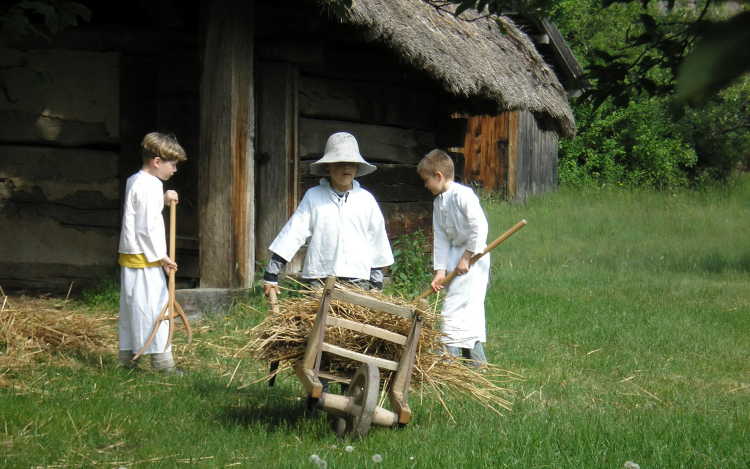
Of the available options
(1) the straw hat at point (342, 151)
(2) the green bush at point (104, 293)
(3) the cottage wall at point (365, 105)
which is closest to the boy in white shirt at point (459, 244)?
(1) the straw hat at point (342, 151)

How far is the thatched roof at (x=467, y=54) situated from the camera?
18.6ft

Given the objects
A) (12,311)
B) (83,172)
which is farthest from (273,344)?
(83,172)

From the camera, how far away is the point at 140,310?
→ 428cm

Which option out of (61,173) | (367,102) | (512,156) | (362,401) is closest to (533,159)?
(512,156)

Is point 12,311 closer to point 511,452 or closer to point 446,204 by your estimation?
point 446,204

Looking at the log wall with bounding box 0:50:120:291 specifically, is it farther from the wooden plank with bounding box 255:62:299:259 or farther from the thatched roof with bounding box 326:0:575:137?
the thatched roof with bounding box 326:0:575:137

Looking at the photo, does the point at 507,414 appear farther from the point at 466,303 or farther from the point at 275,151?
the point at 275,151

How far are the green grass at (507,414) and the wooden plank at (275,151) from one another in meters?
0.88

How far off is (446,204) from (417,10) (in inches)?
97.9

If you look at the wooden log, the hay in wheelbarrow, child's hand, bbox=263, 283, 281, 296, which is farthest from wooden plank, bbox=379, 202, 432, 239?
the hay in wheelbarrow

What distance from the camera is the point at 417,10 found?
255 inches

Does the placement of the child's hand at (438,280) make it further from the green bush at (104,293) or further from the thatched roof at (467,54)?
the green bush at (104,293)

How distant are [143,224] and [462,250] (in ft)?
6.52

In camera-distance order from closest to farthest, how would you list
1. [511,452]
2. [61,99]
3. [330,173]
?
[511,452], [330,173], [61,99]
